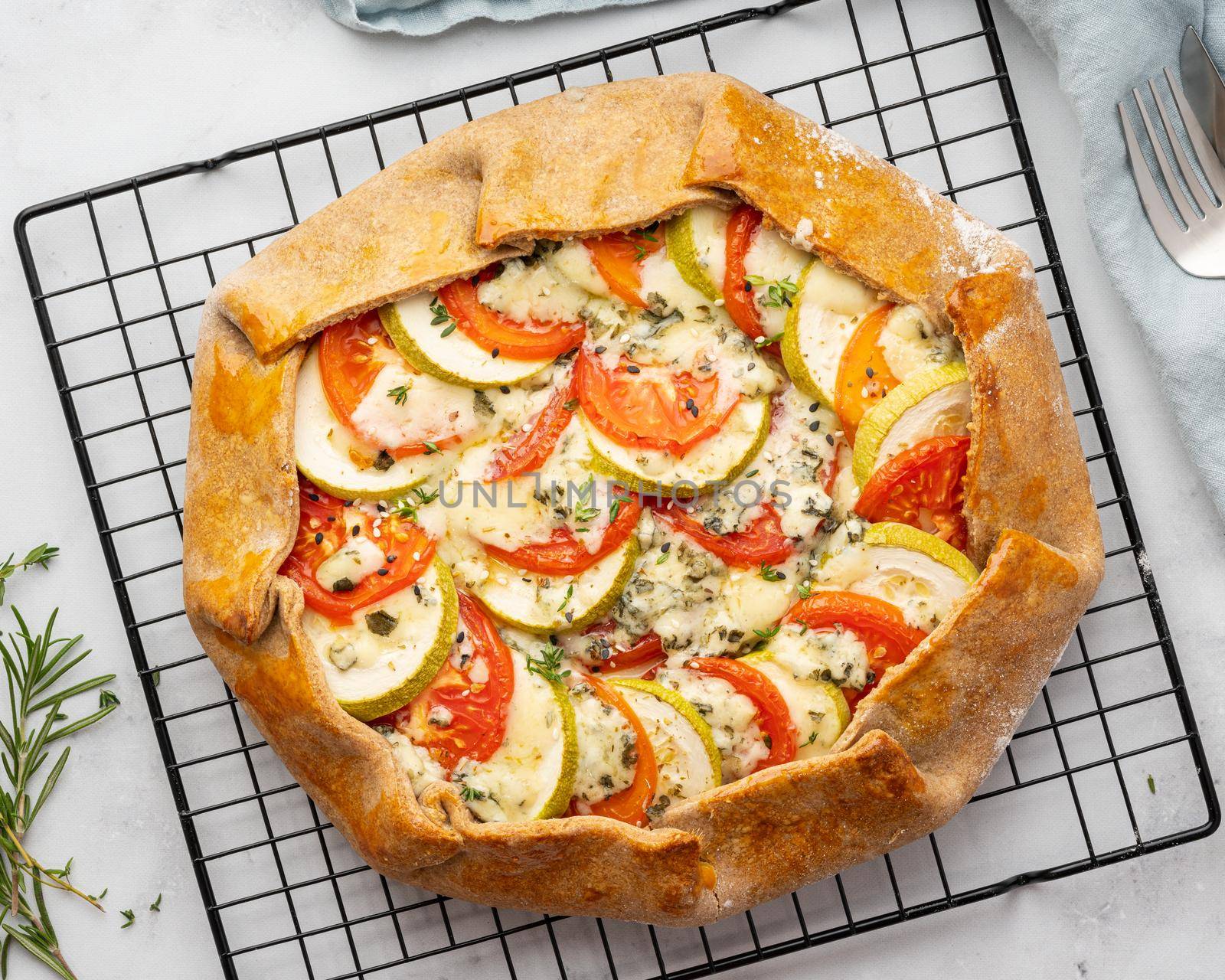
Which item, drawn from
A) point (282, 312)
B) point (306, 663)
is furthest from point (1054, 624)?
point (282, 312)

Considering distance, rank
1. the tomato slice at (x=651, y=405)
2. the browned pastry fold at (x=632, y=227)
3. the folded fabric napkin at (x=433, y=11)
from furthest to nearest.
Answer: 1. the folded fabric napkin at (x=433, y=11)
2. the tomato slice at (x=651, y=405)
3. the browned pastry fold at (x=632, y=227)

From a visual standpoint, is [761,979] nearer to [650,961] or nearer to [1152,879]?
[650,961]

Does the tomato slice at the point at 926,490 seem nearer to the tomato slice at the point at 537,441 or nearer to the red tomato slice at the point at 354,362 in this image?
the tomato slice at the point at 537,441

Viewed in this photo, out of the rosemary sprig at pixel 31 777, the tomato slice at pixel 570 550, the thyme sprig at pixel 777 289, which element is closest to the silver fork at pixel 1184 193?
the thyme sprig at pixel 777 289

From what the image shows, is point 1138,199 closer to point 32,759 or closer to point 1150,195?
point 1150,195

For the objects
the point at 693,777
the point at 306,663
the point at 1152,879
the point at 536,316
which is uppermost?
the point at 536,316

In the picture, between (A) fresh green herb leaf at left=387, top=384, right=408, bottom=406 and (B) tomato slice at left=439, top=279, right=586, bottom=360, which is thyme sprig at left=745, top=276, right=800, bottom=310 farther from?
(A) fresh green herb leaf at left=387, top=384, right=408, bottom=406
